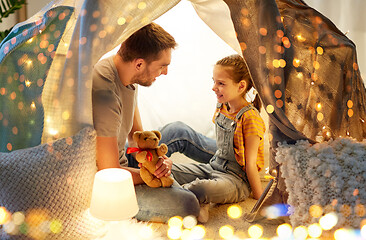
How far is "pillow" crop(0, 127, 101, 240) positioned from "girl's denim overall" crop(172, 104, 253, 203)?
21.4 inches

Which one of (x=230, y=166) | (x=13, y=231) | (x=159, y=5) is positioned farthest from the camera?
(x=230, y=166)

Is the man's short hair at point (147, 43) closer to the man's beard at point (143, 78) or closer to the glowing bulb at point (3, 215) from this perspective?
the man's beard at point (143, 78)

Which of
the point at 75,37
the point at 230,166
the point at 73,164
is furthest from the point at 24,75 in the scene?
the point at 230,166

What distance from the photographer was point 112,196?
1.37m

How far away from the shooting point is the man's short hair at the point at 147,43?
64.2 inches

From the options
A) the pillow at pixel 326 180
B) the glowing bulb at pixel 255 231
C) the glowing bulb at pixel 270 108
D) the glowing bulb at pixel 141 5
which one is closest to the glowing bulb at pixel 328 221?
the pillow at pixel 326 180

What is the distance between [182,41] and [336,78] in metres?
1.22

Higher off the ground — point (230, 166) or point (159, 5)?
point (159, 5)

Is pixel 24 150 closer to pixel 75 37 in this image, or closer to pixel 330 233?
pixel 75 37

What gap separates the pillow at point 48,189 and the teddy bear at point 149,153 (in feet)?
0.79

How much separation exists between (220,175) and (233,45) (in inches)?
26.1

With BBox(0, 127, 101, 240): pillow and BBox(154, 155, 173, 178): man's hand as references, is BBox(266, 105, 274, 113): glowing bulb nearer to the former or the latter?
BBox(154, 155, 173, 178): man's hand

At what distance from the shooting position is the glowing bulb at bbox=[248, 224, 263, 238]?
5.16ft

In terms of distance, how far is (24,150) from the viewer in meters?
1.42
